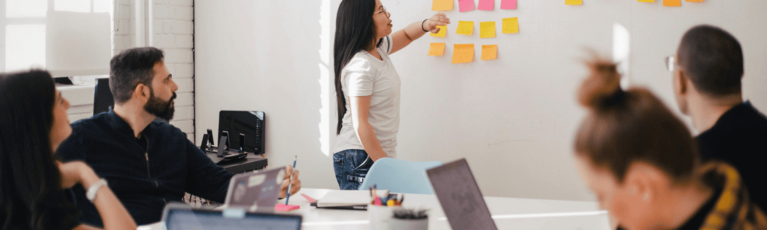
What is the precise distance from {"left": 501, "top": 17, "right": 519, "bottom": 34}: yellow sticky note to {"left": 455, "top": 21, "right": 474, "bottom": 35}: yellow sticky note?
0.17 meters

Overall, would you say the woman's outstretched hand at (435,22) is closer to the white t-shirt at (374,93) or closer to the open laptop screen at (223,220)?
the white t-shirt at (374,93)

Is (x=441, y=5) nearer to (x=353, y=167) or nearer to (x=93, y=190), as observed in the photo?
(x=353, y=167)

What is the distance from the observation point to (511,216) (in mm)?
1636

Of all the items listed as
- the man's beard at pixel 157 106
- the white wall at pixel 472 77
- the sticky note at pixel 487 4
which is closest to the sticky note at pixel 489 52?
the white wall at pixel 472 77

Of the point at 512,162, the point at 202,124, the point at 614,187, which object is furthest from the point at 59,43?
the point at 614,187

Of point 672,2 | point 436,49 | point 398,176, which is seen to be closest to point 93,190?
point 398,176

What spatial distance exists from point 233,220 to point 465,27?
2.25 metres

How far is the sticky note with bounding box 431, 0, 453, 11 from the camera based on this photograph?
287cm

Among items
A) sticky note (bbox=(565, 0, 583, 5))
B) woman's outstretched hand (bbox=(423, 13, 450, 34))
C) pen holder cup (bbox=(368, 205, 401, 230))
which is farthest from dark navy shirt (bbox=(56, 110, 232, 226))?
sticky note (bbox=(565, 0, 583, 5))

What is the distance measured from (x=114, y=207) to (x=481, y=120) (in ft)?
6.49

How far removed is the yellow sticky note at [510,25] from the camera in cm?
277

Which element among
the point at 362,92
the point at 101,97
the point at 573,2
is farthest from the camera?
the point at 573,2

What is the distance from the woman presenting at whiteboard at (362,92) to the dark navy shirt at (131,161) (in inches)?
23.0

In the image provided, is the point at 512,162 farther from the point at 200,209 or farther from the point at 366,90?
the point at 200,209
